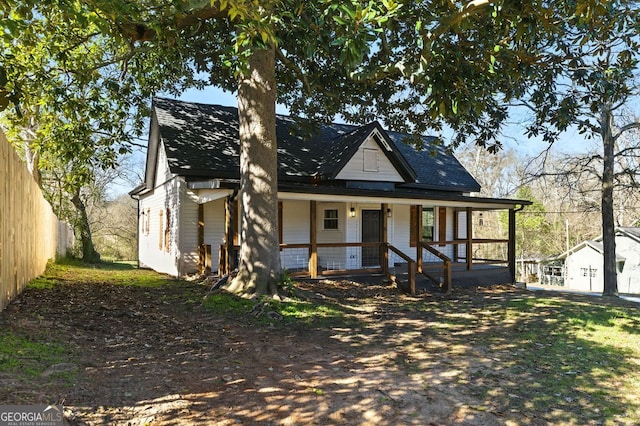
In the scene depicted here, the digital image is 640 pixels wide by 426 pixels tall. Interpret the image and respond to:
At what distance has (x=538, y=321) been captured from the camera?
8500 mm

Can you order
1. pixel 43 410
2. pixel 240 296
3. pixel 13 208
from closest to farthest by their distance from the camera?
pixel 43 410 < pixel 13 208 < pixel 240 296

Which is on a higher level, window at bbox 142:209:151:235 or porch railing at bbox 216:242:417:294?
window at bbox 142:209:151:235

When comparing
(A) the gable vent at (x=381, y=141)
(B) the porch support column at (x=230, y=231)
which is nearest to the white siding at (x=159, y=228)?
(B) the porch support column at (x=230, y=231)

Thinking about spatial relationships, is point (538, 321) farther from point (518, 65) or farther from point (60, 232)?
point (60, 232)

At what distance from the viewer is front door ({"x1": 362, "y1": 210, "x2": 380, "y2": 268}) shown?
1642 centimetres

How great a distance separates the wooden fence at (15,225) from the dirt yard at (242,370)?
1.45 ft

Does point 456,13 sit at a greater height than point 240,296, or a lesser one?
greater

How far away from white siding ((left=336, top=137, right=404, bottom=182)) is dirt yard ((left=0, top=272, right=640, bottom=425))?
800 centimetres

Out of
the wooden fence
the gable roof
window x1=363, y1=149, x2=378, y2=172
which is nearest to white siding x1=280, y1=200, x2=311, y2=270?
the gable roof

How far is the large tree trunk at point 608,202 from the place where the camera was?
17.6 metres

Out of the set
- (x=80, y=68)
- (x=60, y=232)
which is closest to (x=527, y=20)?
(x=80, y=68)

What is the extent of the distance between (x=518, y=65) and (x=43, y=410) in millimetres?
8994

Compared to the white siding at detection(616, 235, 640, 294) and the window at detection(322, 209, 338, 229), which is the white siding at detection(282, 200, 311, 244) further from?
the white siding at detection(616, 235, 640, 294)

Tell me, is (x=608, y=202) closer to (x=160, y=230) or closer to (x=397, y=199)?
(x=397, y=199)
